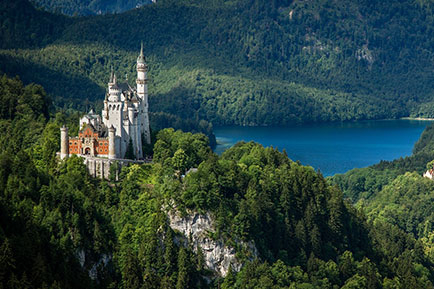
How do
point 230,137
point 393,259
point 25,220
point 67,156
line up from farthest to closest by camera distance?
point 230,137
point 393,259
point 67,156
point 25,220

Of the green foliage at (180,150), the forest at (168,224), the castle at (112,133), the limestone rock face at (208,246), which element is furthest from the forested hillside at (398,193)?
the castle at (112,133)

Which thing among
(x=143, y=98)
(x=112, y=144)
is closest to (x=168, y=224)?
(x=112, y=144)

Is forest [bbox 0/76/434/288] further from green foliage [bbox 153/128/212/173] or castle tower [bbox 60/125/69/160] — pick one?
castle tower [bbox 60/125/69/160]

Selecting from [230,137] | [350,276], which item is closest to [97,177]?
[350,276]

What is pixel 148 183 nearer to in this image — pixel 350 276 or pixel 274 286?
pixel 274 286

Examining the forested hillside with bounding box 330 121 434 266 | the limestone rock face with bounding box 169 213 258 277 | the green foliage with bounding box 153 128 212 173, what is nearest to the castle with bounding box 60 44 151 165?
the green foliage with bounding box 153 128 212 173

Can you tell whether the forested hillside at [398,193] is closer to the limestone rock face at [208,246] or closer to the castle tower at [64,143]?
the limestone rock face at [208,246]

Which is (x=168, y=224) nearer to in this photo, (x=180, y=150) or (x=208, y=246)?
(x=208, y=246)

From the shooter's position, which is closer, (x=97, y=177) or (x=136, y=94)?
(x=97, y=177)
